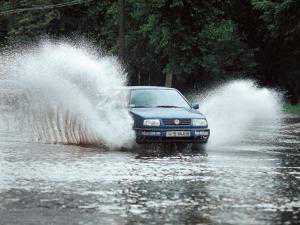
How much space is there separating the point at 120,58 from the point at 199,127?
25.5 m

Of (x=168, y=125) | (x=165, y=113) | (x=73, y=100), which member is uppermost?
(x=73, y=100)

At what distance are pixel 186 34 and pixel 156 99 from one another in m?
32.0

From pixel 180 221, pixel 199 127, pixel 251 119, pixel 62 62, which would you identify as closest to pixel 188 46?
pixel 251 119

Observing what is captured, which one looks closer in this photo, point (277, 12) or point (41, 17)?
point (277, 12)

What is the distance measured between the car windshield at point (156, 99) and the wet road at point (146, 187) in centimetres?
220

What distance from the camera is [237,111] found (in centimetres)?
3966

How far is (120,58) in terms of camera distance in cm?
4303

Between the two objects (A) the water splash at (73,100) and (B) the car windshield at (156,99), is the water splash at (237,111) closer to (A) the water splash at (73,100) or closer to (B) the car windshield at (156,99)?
(B) the car windshield at (156,99)

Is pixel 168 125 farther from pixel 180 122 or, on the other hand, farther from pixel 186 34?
pixel 186 34

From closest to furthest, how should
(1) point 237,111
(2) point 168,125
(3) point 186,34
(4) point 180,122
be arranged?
1. (2) point 168,125
2. (4) point 180,122
3. (1) point 237,111
4. (3) point 186,34

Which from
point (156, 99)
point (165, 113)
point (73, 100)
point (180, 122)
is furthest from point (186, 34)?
point (180, 122)

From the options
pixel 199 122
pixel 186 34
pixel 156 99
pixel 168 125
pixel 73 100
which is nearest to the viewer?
pixel 168 125

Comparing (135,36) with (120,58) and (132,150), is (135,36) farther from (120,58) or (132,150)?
(132,150)

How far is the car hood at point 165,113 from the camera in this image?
17.8m
